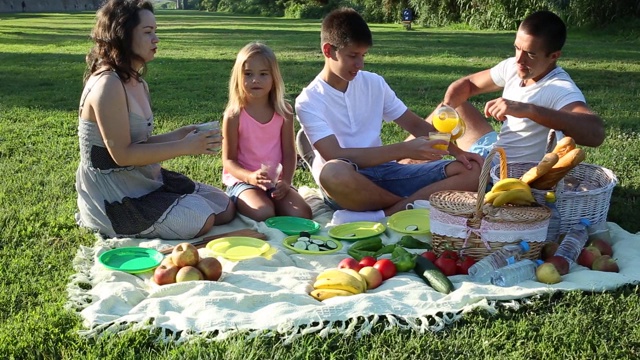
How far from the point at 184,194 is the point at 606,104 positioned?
5.79 metres

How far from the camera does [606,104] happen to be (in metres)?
8.30

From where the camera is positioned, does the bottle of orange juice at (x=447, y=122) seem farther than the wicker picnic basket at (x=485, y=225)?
Yes

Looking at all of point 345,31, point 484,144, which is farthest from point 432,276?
point 484,144

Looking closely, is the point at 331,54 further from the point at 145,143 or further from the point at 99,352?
the point at 99,352

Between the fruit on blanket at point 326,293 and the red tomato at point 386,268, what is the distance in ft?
1.11

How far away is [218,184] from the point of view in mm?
5566

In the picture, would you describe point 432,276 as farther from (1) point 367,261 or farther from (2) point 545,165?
(2) point 545,165

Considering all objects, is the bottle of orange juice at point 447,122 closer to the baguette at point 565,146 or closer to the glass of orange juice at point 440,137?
the glass of orange juice at point 440,137

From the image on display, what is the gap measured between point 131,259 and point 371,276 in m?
1.39

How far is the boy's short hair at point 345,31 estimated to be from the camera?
179 inches

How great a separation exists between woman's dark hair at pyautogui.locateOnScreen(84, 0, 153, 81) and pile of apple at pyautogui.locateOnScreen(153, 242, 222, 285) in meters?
1.32

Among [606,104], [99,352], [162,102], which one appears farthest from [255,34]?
[99,352]

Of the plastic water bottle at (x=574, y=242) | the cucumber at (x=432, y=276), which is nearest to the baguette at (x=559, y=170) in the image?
the plastic water bottle at (x=574, y=242)

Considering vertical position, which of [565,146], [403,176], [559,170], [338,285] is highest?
[565,146]
